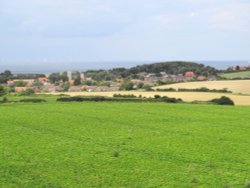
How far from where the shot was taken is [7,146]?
1783 cm

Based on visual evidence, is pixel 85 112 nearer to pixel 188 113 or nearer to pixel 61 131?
pixel 188 113

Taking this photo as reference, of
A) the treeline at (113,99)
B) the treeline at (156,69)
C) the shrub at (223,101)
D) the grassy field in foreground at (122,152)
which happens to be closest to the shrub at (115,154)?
the grassy field in foreground at (122,152)

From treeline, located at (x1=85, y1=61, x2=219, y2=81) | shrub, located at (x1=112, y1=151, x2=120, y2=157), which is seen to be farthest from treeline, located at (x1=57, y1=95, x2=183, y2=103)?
treeline, located at (x1=85, y1=61, x2=219, y2=81)

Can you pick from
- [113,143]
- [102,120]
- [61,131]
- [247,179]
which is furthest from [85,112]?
[247,179]

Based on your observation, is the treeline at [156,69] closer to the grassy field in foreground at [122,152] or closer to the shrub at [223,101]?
the shrub at [223,101]

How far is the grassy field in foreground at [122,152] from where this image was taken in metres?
12.9

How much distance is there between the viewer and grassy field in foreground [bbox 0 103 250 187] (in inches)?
509

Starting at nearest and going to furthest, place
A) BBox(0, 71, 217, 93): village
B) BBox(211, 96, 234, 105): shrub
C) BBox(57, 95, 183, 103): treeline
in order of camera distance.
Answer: BBox(57, 95, 183, 103): treeline < BBox(211, 96, 234, 105): shrub < BBox(0, 71, 217, 93): village

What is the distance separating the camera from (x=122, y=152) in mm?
16938

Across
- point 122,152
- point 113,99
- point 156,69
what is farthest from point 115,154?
point 156,69

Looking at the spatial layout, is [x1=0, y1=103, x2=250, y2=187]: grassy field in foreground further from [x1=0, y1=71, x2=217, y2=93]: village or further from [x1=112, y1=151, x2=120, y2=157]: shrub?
[x1=0, y1=71, x2=217, y2=93]: village

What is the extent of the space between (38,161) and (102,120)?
13.1 m

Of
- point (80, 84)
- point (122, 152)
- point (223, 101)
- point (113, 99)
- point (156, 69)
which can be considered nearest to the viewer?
point (122, 152)

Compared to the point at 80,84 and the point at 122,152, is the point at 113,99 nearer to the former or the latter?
the point at 122,152
